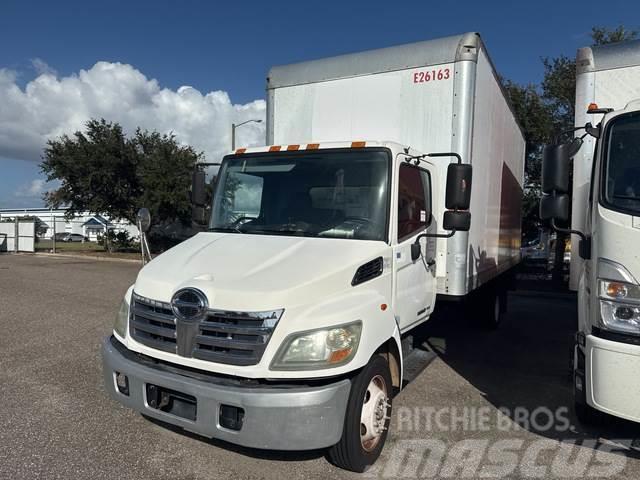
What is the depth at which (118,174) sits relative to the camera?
80.9 feet

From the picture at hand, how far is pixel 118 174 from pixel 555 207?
2446cm

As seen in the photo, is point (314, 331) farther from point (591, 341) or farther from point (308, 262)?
point (591, 341)

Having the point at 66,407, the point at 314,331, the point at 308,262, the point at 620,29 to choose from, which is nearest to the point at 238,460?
the point at 314,331

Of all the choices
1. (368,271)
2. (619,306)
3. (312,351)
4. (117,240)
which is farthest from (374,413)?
(117,240)

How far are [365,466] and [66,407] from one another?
2.83 m

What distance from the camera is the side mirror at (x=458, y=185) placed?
12.6ft

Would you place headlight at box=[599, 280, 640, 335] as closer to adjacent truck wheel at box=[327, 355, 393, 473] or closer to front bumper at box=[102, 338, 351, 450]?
adjacent truck wheel at box=[327, 355, 393, 473]

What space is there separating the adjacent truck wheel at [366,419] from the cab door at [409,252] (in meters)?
0.69

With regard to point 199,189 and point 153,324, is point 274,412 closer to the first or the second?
point 153,324

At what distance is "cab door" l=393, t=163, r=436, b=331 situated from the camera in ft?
13.1

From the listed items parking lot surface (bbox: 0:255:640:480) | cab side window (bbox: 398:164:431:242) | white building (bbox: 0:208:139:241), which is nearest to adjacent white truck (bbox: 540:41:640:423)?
parking lot surface (bbox: 0:255:640:480)

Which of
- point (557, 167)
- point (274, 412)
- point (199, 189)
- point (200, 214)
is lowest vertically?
point (274, 412)

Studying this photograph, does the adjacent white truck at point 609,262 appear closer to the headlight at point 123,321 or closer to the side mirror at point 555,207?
the side mirror at point 555,207

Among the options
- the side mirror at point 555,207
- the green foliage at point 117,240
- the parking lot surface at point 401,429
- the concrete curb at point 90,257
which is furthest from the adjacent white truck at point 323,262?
the green foliage at point 117,240
